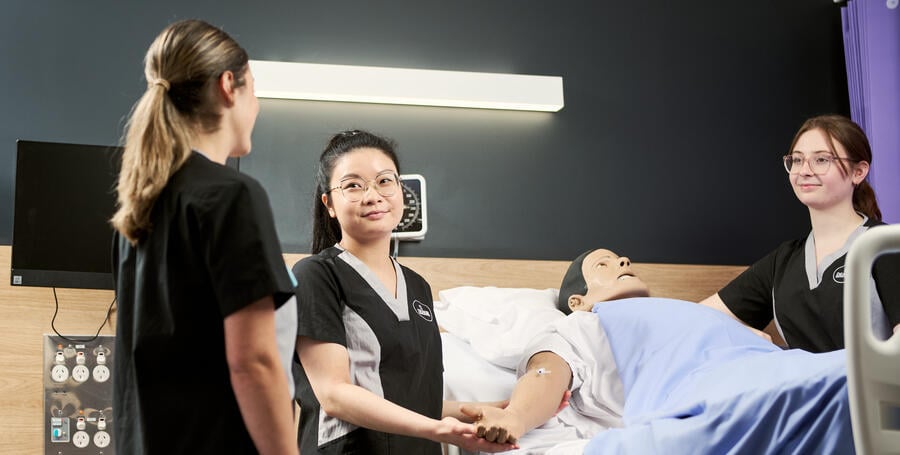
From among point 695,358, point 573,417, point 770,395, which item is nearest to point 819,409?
point 770,395

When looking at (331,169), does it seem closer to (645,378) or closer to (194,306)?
(194,306)

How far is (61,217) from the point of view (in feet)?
9.19

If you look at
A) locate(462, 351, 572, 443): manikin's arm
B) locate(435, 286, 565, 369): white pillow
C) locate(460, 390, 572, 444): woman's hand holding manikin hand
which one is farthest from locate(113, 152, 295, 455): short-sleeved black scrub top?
locate(435, 286, 565, 369): white pillow

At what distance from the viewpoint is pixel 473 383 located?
2.61 meters

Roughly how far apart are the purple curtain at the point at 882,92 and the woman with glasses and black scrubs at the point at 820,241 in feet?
1.53

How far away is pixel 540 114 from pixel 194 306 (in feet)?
8.08

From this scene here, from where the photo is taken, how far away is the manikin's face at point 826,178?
2910 mm

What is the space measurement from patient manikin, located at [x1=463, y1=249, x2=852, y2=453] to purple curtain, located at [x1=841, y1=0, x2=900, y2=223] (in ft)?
3.75

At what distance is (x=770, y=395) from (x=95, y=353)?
1.99 m

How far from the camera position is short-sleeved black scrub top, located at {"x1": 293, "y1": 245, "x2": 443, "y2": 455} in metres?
1.84

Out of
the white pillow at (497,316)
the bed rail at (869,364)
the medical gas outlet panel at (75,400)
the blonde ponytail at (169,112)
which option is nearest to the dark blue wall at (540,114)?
the white pillow at (497,316)

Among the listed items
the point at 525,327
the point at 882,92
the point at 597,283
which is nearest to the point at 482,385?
the point at 525,327

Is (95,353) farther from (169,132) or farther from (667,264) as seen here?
(667,264)

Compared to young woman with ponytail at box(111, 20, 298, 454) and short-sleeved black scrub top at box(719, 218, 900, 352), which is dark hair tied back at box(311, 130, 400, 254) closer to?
young woman with ponytail at box(111, 20, 298, 454)
